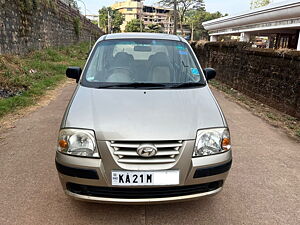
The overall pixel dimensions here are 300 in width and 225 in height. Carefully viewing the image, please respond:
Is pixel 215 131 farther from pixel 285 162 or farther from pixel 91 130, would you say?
pixel 285 162

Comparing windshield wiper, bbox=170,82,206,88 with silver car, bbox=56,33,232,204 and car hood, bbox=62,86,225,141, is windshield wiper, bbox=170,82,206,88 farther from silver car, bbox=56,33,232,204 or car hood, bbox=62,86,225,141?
silver car, bbox=56,33,232,204

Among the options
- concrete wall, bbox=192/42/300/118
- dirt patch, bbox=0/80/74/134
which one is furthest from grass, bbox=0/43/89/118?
concrete wall, bbox=192/42/300/118

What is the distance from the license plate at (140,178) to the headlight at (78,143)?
242mm

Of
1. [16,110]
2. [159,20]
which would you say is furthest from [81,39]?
[159,20]

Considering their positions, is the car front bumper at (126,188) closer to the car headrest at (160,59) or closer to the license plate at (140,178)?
the license plate at (140,178)

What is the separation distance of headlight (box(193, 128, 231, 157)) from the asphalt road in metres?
0.69

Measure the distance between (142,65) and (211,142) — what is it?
147cm

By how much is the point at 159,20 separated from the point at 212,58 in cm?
11009

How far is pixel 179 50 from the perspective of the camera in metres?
3.50

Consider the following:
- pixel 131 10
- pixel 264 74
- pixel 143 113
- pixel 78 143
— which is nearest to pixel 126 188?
pixel 78 143

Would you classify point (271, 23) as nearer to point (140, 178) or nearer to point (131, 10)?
point (140, 178)

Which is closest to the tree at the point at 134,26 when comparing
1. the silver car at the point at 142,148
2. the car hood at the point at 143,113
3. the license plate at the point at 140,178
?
the car hood at the point at 143,113

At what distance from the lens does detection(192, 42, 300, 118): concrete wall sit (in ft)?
18.6

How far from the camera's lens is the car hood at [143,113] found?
205cm
